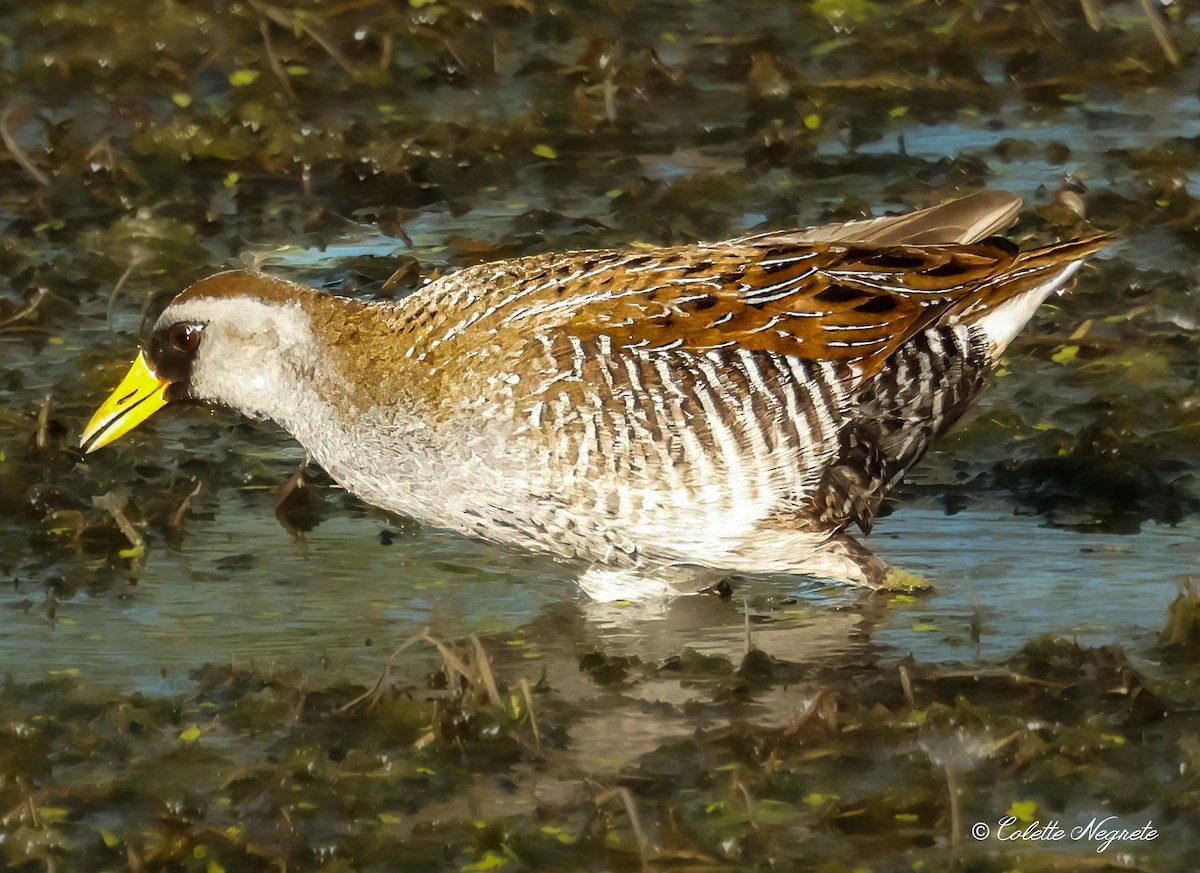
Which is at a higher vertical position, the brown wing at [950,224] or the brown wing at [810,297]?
the brown wing at [950,224]

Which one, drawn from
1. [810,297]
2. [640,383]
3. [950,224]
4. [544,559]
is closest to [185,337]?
[544,559]

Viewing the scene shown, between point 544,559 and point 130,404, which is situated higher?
point 130,404

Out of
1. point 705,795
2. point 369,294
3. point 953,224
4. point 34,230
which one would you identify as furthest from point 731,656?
point 34,230

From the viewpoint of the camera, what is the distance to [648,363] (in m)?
7.11

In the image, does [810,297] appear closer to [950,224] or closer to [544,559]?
[950,224]

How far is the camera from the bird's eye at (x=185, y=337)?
25.0ft

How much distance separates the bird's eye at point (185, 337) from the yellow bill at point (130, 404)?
0.15 m

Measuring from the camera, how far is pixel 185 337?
25.1 ft

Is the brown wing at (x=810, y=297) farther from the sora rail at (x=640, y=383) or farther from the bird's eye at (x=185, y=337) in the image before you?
A: the bird's eye at (x=185, y=337)

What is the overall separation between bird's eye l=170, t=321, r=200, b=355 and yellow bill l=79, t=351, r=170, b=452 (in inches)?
6.1

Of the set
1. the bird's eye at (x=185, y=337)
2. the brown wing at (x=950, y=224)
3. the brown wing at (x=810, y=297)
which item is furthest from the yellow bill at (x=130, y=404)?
the brown wing at (x=950, y=224)

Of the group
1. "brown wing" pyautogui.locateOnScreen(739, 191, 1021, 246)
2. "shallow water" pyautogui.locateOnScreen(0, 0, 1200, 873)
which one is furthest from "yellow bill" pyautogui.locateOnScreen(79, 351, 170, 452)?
"brown wing" pyautogui.locateOnScreen(739, 191, 1021, 246)

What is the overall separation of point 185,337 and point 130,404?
0.37 metres

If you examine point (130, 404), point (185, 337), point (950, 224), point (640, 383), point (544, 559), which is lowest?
point (544, 559)
